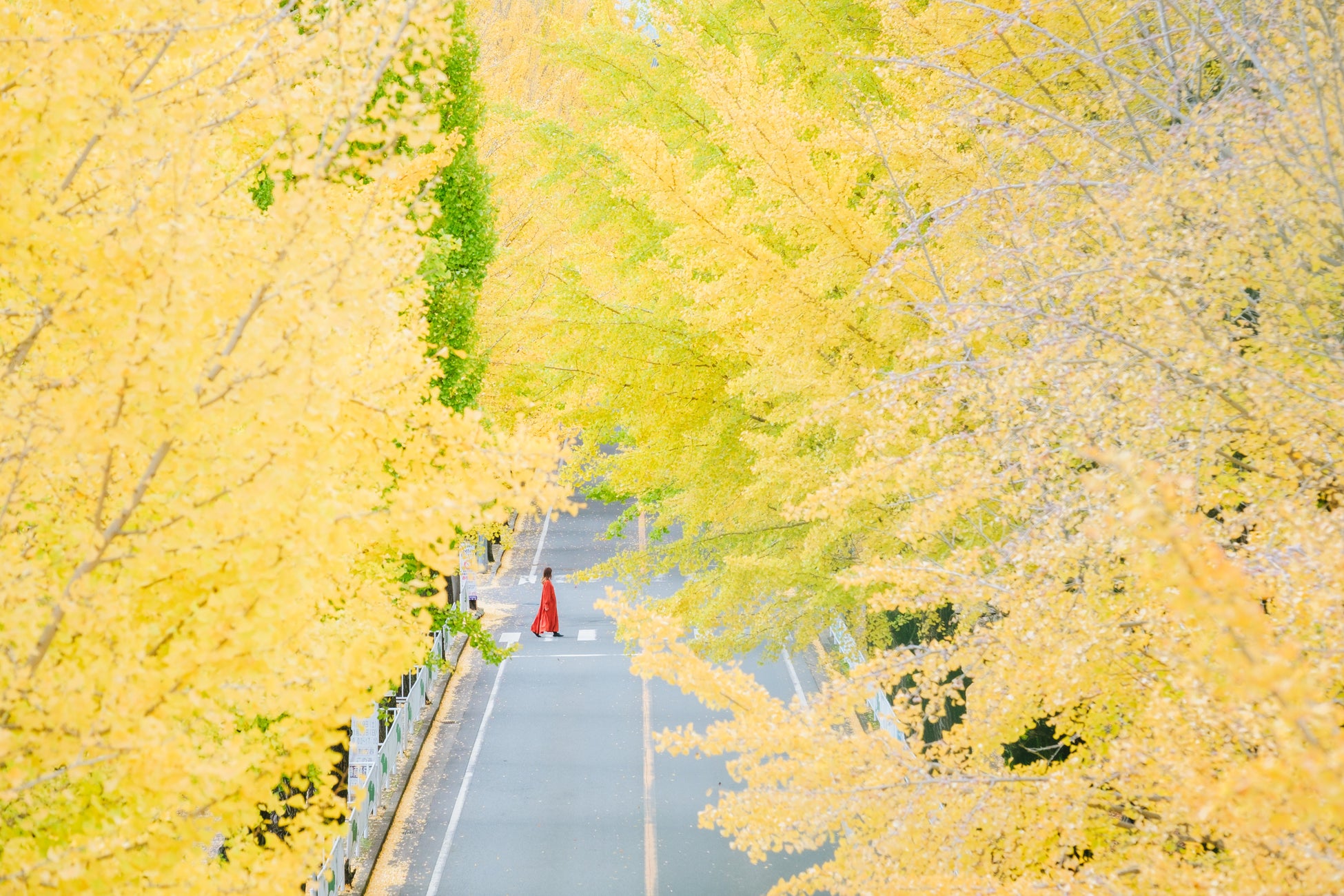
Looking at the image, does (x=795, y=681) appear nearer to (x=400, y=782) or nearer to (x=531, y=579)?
(x=400, y=782)

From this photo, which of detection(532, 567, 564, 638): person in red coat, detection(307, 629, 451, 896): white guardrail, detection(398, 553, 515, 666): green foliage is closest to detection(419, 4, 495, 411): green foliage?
detection(398, 553, 515, 666): green foliage

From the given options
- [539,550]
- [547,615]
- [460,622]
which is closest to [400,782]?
[460,622]

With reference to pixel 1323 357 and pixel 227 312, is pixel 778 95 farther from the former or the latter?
pixel 227 312

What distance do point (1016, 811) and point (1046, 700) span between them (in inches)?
18.8

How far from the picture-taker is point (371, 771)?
11.4m

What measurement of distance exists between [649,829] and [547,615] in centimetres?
654

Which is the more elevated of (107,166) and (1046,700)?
(107,166)

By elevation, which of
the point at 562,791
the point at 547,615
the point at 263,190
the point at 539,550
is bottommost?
the point at 539,550

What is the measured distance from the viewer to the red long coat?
17.0 m

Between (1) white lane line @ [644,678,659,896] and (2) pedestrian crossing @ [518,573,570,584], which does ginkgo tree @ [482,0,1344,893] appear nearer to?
(1) white lane line @ [644,678,659,896]

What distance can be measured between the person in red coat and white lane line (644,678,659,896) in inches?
140

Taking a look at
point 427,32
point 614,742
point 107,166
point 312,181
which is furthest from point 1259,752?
point 614,742

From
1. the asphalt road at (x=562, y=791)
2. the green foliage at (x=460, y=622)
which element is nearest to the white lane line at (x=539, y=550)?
the asphalt road at (x=562, y=791)

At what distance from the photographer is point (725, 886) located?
33.3ft
